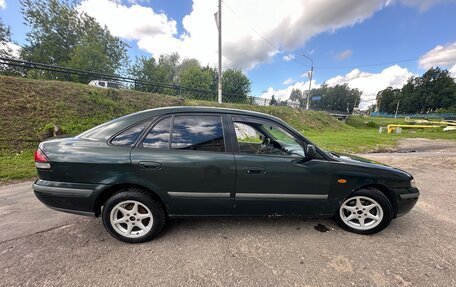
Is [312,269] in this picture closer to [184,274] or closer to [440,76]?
[184,274]

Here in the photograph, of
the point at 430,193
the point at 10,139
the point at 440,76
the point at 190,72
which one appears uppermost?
the point at 440,76

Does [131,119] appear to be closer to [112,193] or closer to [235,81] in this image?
[112,193]

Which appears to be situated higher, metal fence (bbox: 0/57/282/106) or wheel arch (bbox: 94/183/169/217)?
metal fence (bbox: 0/57/282/106)

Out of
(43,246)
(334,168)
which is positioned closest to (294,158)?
(334,168)

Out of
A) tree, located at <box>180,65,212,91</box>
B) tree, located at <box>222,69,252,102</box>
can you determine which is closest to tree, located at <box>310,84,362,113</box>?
tree, located at <box>222,69,252,102</box>

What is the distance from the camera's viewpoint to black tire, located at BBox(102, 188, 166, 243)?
245 cm

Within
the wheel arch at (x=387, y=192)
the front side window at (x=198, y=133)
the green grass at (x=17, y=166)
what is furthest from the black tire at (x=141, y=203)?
the green grass at (x=17, y=166)

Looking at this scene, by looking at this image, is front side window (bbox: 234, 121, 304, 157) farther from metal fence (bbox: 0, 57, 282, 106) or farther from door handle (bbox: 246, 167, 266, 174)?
metal fence (bbox: 0, 57, 282, 106)

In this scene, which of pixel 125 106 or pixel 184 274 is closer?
pixel 184 274

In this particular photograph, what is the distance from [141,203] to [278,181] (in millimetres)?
1644

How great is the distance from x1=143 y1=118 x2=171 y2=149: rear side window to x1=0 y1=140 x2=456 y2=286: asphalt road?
3.76 feet

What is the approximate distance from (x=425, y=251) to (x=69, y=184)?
4146 millimetres

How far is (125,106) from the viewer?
10.8 meters

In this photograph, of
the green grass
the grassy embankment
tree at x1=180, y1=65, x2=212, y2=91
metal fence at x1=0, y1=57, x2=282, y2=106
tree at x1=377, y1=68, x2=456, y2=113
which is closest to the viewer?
the green grass
